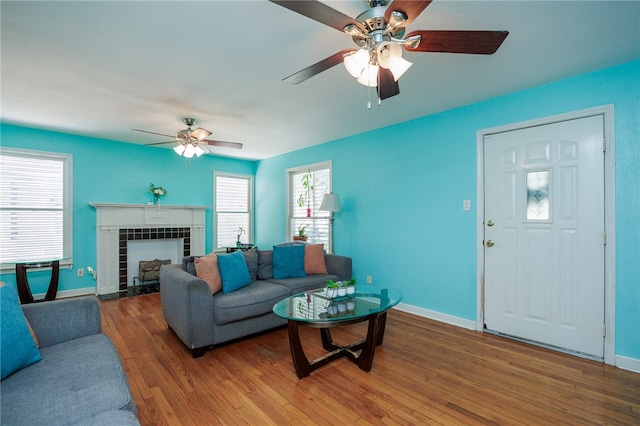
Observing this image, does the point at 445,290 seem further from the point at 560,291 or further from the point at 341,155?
the point at 341,155

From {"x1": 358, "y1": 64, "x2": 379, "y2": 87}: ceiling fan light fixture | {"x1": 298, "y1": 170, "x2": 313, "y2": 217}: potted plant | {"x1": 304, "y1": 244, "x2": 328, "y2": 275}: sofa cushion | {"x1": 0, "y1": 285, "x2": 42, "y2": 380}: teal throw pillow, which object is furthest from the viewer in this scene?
{"x1": 298, "y1": 170, "x2": 313, "y2": 217}: potted plant

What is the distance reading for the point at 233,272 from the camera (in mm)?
3201

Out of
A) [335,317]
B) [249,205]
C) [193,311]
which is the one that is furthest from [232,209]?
[335,317]

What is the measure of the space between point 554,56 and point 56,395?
12.4ft

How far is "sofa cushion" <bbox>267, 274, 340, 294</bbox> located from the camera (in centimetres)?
339

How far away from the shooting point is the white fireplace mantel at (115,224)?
187 inches

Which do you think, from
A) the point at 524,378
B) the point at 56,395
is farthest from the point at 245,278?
the point at 524,378

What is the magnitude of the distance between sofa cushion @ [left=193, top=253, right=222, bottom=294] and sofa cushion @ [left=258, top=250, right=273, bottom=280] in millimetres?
668

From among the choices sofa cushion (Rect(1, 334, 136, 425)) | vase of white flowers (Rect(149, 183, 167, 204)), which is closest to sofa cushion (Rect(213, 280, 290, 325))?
sofa cushion (Rect(1, 334, 136, 425))

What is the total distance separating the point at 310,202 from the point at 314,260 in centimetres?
174

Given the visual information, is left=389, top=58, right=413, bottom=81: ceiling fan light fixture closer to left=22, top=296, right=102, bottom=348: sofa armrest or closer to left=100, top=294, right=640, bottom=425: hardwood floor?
left=100, top=294, right=640, bottom=425: hardwood floor

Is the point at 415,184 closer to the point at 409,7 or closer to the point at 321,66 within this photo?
the point at 321,66

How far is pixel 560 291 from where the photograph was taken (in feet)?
9.22

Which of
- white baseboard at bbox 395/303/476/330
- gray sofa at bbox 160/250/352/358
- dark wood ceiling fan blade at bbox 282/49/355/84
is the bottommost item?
white baseboard at bbox 395/303/476/330
